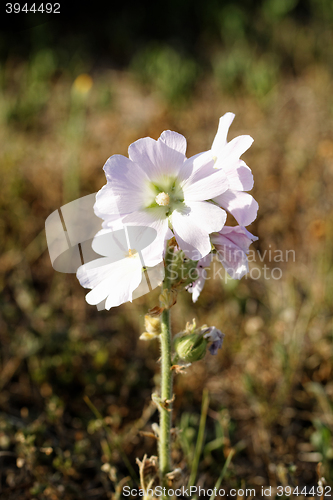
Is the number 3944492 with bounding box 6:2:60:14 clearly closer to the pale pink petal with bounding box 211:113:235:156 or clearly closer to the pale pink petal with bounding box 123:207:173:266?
the pale pink petal with bounding box 211:113:235:156

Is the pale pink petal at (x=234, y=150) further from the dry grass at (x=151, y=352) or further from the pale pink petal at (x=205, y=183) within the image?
the dry grass at (x=151, y=352)

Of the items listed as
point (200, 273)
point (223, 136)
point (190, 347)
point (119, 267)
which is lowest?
point (190, 347)

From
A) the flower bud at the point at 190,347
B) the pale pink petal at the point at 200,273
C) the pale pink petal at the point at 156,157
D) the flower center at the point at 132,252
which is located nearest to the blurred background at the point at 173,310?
the flower bud at the point at 190,347

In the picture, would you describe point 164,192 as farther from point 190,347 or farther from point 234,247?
point 190,347

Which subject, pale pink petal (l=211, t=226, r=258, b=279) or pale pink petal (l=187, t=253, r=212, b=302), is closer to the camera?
pale pink petal (l=211, t=226, r=258, b=279)

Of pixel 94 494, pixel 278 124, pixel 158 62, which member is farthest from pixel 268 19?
pixel 94 494

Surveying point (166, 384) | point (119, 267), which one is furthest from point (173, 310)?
point (119, 267)

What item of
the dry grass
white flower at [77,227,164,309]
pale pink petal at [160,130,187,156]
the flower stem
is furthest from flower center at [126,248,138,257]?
the dry grass
